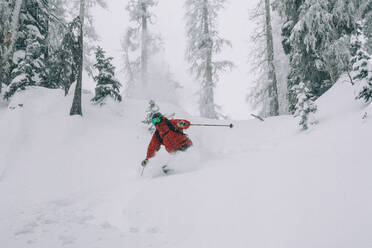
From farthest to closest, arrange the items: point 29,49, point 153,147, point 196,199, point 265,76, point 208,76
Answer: point 265,76 → point 208,76 → point 29,49 → point 153,147 → point 196,199

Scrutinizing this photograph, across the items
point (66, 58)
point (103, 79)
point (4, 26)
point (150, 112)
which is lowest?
point (150, 112)

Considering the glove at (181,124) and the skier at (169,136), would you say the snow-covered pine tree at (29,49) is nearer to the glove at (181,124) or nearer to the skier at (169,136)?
the skier at (169,136)

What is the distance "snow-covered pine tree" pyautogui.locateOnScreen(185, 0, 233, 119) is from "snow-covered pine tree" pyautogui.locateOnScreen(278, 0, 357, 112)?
6.98 meters

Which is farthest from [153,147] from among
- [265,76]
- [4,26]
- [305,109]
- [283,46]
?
[265,76]

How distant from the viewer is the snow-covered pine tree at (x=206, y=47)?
57.7 feet

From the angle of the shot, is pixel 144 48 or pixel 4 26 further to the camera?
pixel 144 48

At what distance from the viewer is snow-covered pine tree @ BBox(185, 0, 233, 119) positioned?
1759cm

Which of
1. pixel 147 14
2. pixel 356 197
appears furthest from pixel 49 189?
pixel 147 14

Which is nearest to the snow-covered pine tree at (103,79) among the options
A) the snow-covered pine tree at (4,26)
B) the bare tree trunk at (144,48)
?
the snow-covered pine tree at (4,26)

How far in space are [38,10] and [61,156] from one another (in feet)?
29.8

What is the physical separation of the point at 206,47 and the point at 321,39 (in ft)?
29.2

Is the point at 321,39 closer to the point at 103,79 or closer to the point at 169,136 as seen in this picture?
the point at 169,136

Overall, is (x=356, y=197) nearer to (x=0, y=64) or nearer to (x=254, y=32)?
(x=0, y=64)

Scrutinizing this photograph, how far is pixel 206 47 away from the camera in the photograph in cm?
1773
